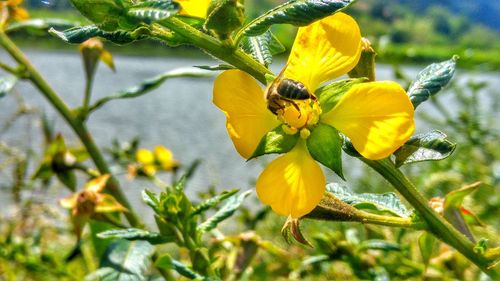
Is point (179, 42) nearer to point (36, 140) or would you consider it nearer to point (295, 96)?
point (295, 96)

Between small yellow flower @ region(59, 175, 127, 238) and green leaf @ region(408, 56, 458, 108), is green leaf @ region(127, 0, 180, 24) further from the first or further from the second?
small yellow flower @ region(59, 175, 127, 238)

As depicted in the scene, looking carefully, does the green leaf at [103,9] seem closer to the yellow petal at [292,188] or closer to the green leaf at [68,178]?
the yellow petal at [292,188]

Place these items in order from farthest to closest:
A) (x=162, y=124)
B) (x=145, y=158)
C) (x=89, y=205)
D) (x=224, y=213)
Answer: (x=162, y=124), (x=145, y=158), (x=89, y=205), (x=224, y=213)

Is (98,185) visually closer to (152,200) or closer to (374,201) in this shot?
(152,200)

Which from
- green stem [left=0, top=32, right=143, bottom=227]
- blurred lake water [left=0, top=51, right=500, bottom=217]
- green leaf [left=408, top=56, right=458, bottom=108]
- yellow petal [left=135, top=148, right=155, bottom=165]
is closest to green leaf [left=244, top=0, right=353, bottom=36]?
green leaf [left=408, top=56, right=458, bottom=108]

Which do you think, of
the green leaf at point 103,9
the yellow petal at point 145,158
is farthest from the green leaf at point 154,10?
the yellow petal at point 145,158

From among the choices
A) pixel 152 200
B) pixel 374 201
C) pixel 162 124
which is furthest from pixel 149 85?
pixel 162 124
